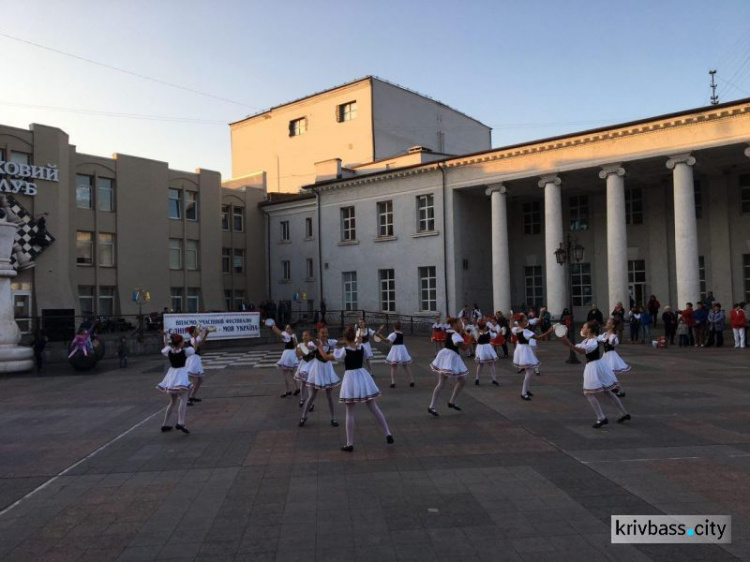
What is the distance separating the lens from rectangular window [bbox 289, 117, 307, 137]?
51469mm

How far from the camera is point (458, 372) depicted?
11461mm

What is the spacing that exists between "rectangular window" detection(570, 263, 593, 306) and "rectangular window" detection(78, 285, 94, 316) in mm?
28361

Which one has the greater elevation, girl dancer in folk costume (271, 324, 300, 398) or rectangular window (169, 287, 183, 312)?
rectangular window (169, 287, 183, 312)

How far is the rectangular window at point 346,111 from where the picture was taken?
47.2 metres

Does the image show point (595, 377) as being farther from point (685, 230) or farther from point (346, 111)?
point (346, 111)

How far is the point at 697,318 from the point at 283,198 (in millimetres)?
29995

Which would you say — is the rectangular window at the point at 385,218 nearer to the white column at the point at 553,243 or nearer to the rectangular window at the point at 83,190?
the white column at the point at 553,243

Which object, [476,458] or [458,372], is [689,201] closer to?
[458,372]

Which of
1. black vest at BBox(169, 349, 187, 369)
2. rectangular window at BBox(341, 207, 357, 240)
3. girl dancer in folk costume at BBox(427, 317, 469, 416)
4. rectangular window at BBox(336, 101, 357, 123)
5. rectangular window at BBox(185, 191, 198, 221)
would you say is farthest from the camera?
rectangular window at BBox(336, 101, 357, 123)

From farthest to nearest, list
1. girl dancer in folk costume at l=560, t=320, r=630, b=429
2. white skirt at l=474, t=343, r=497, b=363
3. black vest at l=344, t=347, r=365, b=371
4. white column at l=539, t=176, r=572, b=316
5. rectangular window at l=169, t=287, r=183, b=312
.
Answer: rectangular window at l=169, t=287, r=183, b=312, white column at l=539, t=176, r=572, b=316, white skirt at l=474, t=343, r=497, b=363, girl dancer in folk costume at l=560, t=320, r=630, b=429, black vest at l=344, t=347, r=365, b=371

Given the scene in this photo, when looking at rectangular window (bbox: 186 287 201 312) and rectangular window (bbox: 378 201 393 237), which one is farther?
rectangular window (bbox: 186 287 201 312)

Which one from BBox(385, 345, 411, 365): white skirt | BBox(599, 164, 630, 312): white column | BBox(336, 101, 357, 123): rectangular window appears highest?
BBox(336, 101, 357, 123): rectangular window

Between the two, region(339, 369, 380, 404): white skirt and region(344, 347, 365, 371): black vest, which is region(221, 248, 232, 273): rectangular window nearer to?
region(344, 347, 365, 371): black vest

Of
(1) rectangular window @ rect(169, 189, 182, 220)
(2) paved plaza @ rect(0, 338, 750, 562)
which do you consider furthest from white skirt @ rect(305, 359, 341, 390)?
(1) rectangular window @ rect(169, 189, 182, 220)
